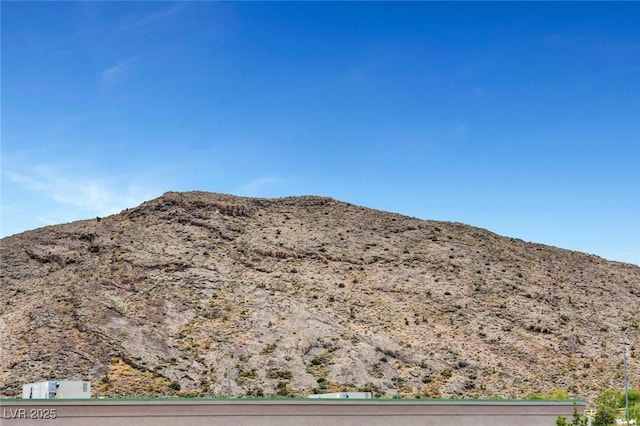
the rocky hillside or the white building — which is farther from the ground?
the rocky hillside

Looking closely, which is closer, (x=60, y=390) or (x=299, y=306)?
(x=60, y=390)

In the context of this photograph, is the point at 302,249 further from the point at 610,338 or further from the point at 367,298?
the point at 610,338

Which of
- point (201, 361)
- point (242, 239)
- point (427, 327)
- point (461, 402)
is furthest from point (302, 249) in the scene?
point (461, 402)

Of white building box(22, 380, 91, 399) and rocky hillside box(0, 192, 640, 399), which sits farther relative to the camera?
rocky hillside box(0, 192, 640, 399)

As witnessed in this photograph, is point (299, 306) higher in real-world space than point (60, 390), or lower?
higher

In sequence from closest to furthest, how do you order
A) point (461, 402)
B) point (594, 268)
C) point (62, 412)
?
1. point (62, 412)
2. point (461, 402)
3. point (594, 268)

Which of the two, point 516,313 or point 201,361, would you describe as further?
point 516,313

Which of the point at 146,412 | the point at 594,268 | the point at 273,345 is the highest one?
the point at 594,268

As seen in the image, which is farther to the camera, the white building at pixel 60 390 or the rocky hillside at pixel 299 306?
the rocky hillside at pixel 299 306
